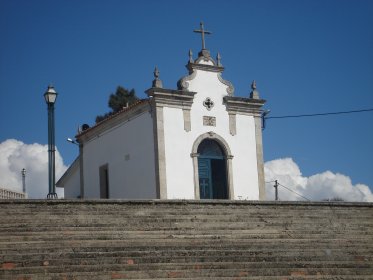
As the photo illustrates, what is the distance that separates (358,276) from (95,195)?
621 inches

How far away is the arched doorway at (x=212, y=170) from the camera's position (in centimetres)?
2462

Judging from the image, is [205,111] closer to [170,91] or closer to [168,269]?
[170,91]

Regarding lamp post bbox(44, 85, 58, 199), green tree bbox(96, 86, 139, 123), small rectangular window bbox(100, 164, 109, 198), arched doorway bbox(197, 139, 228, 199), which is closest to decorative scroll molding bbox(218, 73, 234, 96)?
arched doorway bbox(197, 139, 228, 199)

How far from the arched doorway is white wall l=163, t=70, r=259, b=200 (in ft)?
1.31

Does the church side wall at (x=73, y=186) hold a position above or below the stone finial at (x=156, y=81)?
below

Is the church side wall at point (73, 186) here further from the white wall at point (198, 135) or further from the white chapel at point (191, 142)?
the white wall at point (198, 135)

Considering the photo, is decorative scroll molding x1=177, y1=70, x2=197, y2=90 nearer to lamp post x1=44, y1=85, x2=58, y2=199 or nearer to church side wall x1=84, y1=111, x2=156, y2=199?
church side wall x1=84, y1=111, x2=156, y2=199

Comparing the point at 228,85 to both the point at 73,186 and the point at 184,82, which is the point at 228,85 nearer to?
the point at 184,82

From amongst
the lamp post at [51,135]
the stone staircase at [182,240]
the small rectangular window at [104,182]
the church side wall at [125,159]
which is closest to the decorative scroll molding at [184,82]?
the church side wall at [125,159]

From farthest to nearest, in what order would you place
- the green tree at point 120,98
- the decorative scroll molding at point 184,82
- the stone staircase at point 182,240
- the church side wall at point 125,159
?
the green tree at point 120,98 → the decorative scroll molding at point 184,82 → the church side wall at point 125,159 → the stone staircase at point 182,240

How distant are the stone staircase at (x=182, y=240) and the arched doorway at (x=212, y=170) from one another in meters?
6.36

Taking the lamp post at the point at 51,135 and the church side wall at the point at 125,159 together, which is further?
the church side wall at the point at 125,159

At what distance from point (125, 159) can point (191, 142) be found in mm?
2880

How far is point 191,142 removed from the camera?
24.5 m
